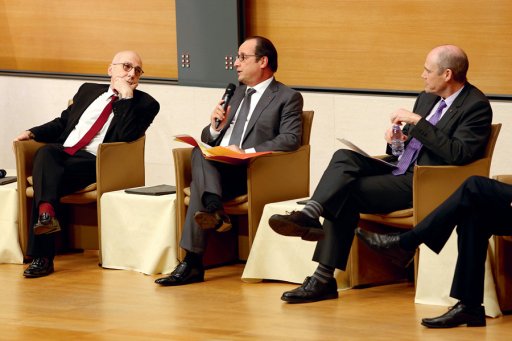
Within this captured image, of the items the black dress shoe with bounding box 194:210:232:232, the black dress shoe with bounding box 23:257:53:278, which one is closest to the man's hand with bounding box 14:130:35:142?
the black dress shoe with bounding box 23:257:53:278

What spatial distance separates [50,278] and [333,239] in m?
1.79

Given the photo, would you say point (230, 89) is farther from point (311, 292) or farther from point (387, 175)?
point (311, 292)

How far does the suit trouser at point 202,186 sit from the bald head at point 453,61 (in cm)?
125

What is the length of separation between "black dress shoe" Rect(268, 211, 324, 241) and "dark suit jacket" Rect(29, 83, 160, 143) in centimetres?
170

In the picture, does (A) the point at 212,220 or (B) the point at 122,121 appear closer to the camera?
(A) the point at 212,220

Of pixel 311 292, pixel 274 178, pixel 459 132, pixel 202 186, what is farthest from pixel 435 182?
pixel 202 186

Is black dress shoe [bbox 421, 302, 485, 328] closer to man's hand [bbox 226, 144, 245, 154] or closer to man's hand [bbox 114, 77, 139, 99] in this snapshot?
man's hand [bbox 226, 144, 245, 154]

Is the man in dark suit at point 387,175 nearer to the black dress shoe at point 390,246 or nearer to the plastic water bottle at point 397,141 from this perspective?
the plastic water bottle at point 397,141

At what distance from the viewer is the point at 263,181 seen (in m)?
6.37

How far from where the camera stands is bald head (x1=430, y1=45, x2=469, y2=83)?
19.0ft

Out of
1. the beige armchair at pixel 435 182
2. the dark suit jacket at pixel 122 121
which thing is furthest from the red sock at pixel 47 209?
the beige armchair at pixel 435 182

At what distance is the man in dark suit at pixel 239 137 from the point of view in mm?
6246

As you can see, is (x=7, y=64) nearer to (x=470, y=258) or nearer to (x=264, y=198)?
(x=264, y=198)

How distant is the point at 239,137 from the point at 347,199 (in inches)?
41.2
